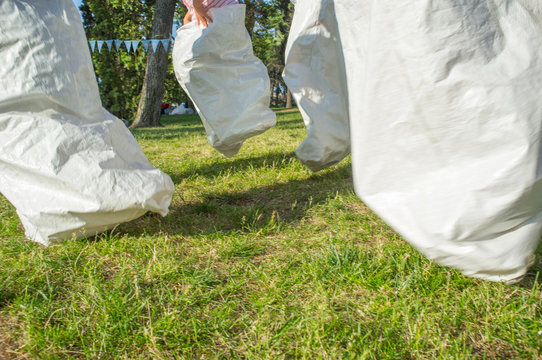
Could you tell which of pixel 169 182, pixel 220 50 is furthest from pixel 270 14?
pixel 169 182

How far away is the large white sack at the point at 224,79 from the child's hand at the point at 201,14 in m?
0.04

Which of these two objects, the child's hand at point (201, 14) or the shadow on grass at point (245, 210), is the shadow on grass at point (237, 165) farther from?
the child's hand at point (201, 14)

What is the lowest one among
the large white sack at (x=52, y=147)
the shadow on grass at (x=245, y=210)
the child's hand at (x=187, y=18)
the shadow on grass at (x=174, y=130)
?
the shadow on grass at (x=174, y=130)

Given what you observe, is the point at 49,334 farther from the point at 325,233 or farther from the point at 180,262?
the point at 325,233

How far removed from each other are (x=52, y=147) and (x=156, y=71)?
632 cm

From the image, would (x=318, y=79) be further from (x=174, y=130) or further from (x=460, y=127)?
(x=174, y=130)

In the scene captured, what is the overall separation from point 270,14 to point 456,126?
1190cm

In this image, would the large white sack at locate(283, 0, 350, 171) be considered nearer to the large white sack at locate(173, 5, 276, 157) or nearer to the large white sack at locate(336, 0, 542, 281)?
the large white sack at locate(173, 5, 276, 157)

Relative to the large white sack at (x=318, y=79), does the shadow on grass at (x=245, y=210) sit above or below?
below

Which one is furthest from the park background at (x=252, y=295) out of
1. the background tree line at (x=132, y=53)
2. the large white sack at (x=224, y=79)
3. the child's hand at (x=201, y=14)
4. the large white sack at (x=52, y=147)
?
the background tree line at (x=132, y=53)

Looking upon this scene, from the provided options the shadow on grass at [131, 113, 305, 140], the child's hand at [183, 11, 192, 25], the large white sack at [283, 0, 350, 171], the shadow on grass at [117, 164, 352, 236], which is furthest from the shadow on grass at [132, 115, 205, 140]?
the large white sack at [283, 0, 350, 171]

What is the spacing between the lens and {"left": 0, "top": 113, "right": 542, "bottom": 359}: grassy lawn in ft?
2.98

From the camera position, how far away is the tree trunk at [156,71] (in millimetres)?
6641

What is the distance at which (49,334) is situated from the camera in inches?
36.9
